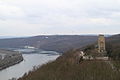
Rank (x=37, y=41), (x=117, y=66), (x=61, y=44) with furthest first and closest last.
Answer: (x=37, y=41) → (x=61, y=44) → (x=117, y=66)

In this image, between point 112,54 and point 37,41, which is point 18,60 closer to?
point 112,54

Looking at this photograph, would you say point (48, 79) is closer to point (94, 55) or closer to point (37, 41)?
point (94, 55)

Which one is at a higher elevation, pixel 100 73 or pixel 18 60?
pixel 100 73

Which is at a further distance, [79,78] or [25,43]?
[25,43]

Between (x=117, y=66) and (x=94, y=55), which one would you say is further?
(x=94, y=55)

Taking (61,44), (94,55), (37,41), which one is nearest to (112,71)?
(94,55)

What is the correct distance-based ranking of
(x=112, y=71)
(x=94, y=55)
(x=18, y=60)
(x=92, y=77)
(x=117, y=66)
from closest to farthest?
(x=92, y=77) → (x=112, y=71) → (x=117, y=66) → (x=94, y=55) → (x=18, y=60)

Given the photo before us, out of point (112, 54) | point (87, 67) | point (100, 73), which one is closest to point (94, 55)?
point (112, 54)

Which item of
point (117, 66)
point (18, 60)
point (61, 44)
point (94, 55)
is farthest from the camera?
point (61, 44)

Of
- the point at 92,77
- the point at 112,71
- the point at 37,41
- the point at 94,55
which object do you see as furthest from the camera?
the point at 37,41
